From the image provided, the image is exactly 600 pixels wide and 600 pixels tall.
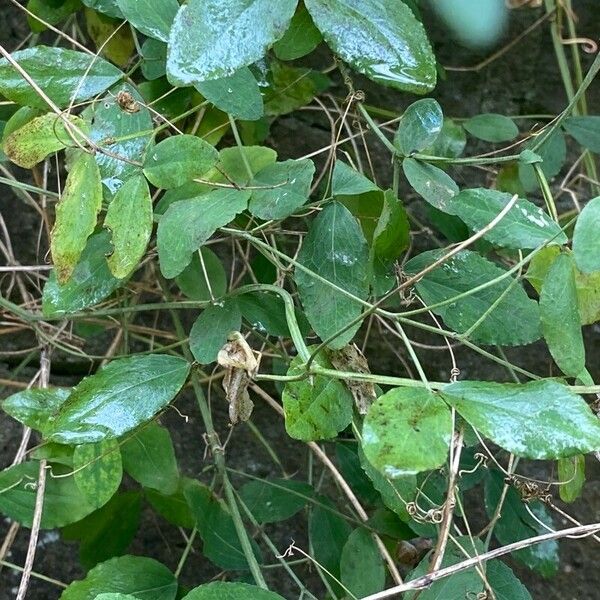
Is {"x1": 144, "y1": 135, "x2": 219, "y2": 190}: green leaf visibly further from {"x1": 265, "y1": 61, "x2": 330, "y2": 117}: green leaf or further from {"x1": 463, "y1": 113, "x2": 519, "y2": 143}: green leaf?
{"x1": 463, "y1": 113, "x2": 519, "y2": 143}: green leaf

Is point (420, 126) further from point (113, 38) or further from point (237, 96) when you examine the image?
point (113, 38)

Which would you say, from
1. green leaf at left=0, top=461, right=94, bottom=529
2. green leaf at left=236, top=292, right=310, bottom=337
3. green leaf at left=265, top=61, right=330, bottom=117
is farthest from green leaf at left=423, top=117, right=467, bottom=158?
green leaf at left=0, top=461, right=94, bottom=529

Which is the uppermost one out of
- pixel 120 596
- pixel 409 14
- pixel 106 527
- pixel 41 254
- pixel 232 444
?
pixel 409 14

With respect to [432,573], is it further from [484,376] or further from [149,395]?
[484,376]

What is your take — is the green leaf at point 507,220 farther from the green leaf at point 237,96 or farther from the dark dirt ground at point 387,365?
the dark dirt ground at point 387,365

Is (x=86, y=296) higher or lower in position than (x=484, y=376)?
higher

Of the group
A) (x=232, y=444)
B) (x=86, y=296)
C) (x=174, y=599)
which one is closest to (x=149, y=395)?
(x=86, y=296)
